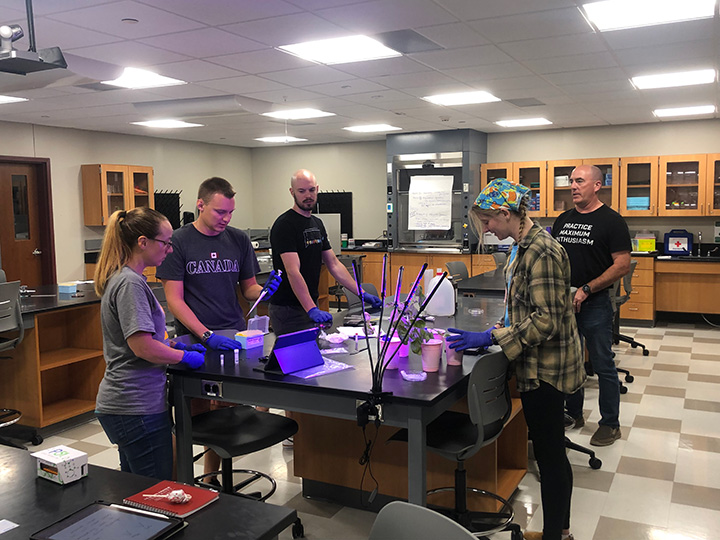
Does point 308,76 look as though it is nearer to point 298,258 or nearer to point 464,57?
point 464,57

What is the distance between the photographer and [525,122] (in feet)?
26.3

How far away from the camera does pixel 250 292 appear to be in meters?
3.16

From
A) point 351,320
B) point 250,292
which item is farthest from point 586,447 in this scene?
point 250,292

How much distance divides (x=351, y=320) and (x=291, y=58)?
212 cm

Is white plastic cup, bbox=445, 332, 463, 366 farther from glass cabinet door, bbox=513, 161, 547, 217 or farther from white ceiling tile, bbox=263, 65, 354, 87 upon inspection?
glass cabinet door, bbox=513, 161, 547, 217

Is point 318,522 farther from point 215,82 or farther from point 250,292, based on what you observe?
point 215,82

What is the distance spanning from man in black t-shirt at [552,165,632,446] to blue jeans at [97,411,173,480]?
2.46m

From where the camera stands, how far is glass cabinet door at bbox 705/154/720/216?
7641mm

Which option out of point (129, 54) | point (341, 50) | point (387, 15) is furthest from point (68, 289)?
point (387, 15)

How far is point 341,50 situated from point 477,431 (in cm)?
291

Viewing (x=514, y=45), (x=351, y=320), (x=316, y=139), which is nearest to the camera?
(x=351, y=320)

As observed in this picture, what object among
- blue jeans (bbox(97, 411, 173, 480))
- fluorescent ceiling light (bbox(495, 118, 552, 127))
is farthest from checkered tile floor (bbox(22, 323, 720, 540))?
fluorescent ceiling light (bbox(495, 118, 552, 127))

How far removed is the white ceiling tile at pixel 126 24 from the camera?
132 inches

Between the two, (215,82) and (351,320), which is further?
(215,82)
